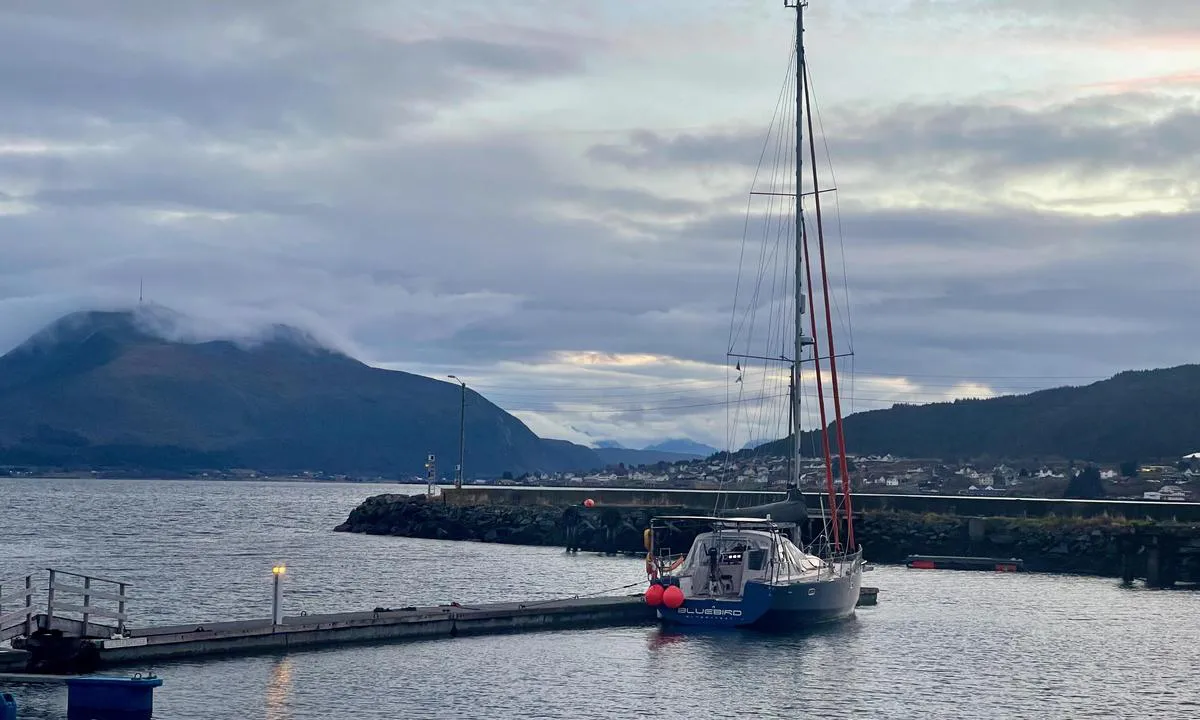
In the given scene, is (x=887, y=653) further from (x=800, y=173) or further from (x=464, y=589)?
(x=464, y=589)

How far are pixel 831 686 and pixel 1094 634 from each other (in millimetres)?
18836

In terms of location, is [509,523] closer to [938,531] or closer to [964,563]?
[938,531]

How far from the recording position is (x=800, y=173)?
224 feet

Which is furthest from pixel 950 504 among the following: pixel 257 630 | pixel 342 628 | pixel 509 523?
pixel 257 630

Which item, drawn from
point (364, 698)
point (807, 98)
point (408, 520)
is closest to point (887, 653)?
point (364, 698)

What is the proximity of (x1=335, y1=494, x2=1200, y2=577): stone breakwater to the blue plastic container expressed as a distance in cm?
6295

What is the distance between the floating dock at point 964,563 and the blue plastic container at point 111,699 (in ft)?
223

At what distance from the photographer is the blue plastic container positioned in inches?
1341

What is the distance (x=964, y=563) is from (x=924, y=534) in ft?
16.1

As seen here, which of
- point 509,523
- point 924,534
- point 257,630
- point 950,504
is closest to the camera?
point 257,630

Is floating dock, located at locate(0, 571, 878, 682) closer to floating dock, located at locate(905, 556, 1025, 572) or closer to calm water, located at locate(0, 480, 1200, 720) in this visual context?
calm water, located at locate(0, 480, 1200, 720)

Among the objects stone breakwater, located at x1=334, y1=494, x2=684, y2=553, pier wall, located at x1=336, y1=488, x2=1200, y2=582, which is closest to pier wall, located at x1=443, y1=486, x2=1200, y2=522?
pier wall, located at x1=336, y1=488, x2=1200, y2=582

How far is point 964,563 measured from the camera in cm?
9431

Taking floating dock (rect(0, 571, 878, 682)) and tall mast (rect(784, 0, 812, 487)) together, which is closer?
floating dock (rect(0, 571, 878, 682))
